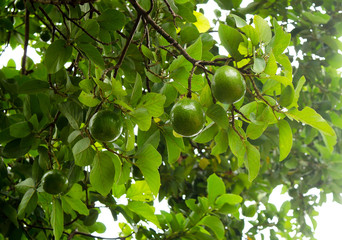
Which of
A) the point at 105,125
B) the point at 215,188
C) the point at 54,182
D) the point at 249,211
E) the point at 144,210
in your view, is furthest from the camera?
the point at 249,211

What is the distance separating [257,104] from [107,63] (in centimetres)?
72

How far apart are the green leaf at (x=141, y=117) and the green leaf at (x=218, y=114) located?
163 mm

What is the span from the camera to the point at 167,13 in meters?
1.41

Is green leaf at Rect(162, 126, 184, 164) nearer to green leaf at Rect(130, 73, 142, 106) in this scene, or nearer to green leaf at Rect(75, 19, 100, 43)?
green leaf at Rect(130, 73, 142, 106)

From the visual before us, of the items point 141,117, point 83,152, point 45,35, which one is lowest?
point 83,152

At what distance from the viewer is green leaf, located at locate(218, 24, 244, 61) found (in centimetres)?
89

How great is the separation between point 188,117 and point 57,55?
1.57 feet

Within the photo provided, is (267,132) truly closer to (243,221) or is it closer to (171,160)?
(171,160)

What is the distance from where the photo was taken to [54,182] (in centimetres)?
116

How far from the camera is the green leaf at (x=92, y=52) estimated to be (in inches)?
42.9

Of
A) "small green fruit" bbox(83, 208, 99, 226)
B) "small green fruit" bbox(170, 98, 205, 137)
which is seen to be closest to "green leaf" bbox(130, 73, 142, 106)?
"small green fruit" bbox(170, 98, 205, 137)

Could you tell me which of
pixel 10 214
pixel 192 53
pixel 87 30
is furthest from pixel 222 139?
pixel 10 214

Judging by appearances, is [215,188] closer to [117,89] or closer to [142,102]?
[142,102]

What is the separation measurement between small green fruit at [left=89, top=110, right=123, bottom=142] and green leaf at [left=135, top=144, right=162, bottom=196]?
0.12 meters
